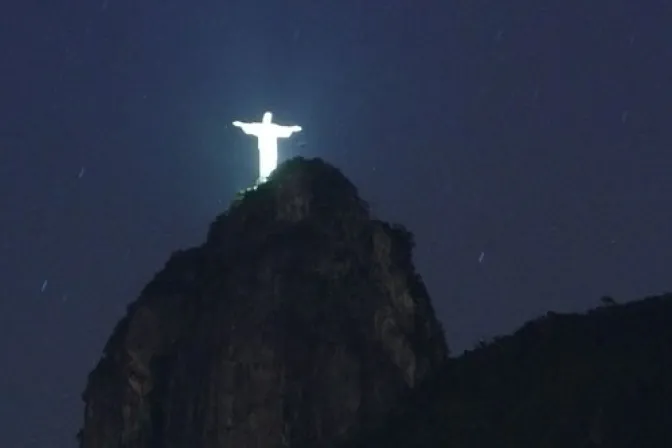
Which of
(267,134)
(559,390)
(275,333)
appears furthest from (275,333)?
(559,390)

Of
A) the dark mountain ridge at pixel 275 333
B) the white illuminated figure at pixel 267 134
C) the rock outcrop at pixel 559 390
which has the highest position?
the white illuminated figure at pixel 267 134

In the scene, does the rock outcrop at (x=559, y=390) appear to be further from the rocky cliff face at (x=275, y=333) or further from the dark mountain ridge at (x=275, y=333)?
the rocky cliff face at (x=275, y=333)

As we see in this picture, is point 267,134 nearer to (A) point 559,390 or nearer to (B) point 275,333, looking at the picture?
(B) point 275,333

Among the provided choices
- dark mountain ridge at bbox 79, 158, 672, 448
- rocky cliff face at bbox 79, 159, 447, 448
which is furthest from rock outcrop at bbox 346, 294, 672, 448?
rocky cliff face at bbox 79, 159, 447, 448

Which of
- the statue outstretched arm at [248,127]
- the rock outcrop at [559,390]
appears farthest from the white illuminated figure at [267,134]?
the rock outcrop at [559,390]

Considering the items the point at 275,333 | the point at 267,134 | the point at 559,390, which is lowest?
the point at 559,390

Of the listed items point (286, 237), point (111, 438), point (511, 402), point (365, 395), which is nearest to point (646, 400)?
point (511, 402)
